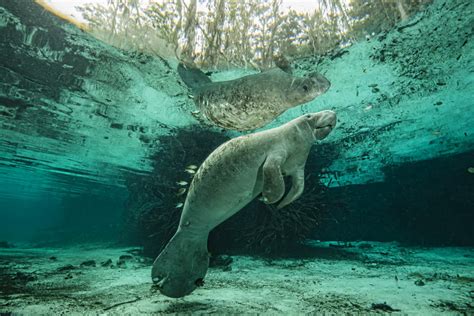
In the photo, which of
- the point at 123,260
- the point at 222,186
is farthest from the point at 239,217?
the point at 222,186

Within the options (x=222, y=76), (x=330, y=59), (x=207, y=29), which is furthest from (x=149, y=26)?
Result: (x=330, y=59)

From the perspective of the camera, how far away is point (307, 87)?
4363mm

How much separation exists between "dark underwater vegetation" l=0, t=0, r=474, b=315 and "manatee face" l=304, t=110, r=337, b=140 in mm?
1876

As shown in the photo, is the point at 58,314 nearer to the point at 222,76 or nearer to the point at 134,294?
the point at 134,294

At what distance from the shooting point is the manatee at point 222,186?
3652mm

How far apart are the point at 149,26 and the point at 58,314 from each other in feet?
23.6

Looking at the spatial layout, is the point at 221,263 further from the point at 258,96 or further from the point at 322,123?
the point at 322,123

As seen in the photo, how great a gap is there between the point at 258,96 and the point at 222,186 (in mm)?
1927

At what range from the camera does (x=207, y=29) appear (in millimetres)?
6938

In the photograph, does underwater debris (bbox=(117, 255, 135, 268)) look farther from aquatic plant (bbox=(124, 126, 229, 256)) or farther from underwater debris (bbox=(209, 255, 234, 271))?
underwater debris (bbox=(209, 255, 234, 271))

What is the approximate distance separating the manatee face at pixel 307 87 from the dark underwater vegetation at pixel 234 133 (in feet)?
3.42

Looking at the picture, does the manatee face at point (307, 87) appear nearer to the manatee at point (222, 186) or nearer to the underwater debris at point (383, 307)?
the manatee at point (222, 186)

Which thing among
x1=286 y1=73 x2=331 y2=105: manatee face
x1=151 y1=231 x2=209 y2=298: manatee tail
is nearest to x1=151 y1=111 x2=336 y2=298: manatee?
x1=151 y1=231 x2=209 y2=298: manatee tail

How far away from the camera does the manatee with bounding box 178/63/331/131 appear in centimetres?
445
